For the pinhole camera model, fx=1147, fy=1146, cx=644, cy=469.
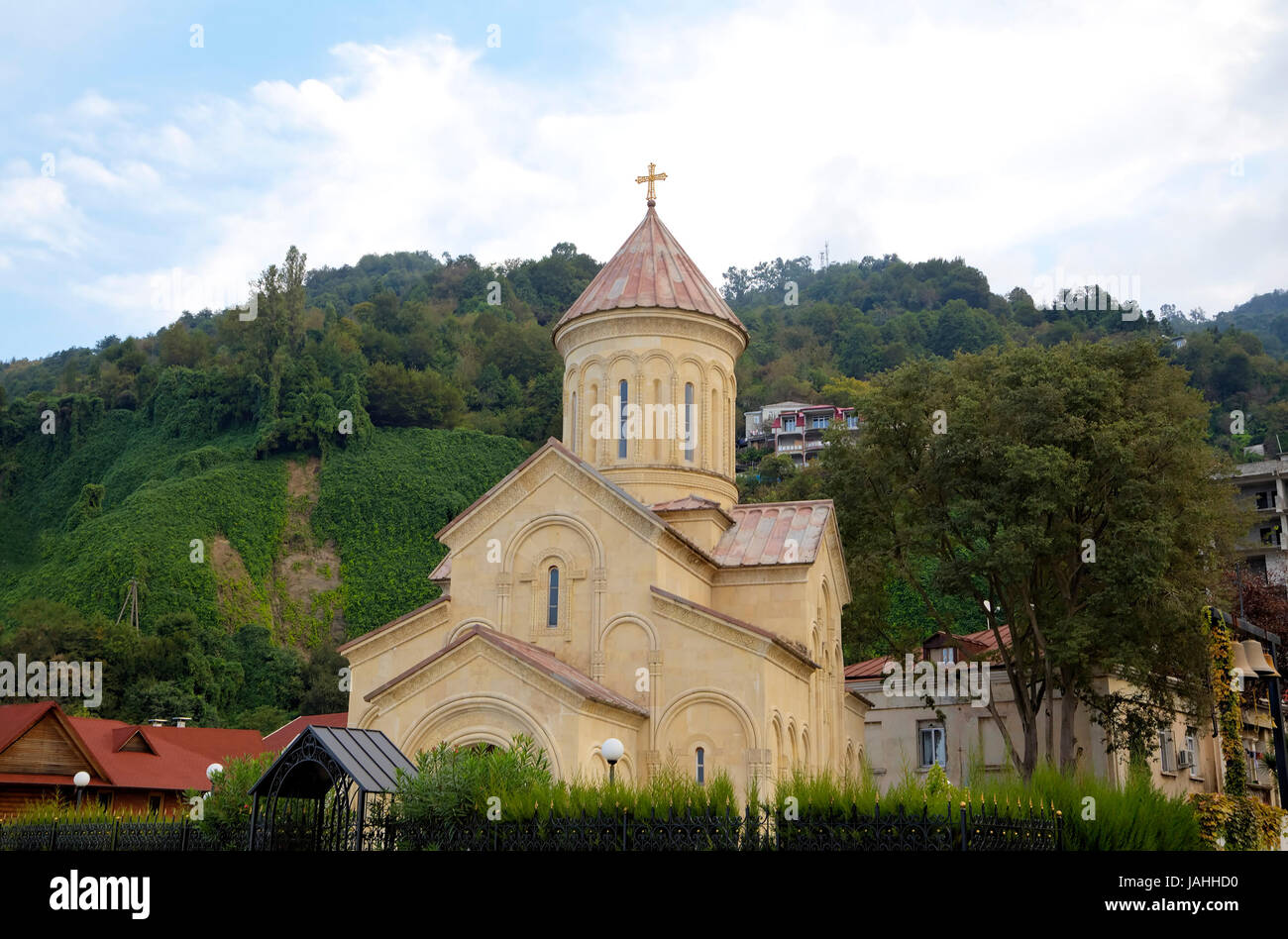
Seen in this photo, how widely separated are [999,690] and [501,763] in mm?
20798

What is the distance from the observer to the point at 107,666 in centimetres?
4531

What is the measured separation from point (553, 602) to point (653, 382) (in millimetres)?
6280

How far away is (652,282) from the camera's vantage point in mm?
24875

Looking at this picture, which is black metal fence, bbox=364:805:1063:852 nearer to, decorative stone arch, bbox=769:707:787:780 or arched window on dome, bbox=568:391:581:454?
decorative stone arch, bbox=769:707:787:780

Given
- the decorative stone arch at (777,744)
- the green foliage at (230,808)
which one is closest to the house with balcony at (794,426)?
the decorative stone arch at (777,744)

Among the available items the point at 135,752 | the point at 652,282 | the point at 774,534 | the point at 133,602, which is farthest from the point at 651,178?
the point at 133,602

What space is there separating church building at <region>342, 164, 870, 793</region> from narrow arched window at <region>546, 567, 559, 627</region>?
24mm

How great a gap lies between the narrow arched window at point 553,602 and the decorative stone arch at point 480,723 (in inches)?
118

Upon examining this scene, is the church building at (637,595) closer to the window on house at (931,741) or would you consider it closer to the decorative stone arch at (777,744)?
the decorative stone arch at (777,744)

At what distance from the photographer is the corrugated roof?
22.2 m

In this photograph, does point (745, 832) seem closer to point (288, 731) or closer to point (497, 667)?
point (497, 667)

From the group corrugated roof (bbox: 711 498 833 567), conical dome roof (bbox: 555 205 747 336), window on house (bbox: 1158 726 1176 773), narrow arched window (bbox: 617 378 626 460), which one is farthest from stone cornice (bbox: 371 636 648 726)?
window on house (bbox: 1158 726 1176 773)

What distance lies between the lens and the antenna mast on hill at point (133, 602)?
5035 centimetres

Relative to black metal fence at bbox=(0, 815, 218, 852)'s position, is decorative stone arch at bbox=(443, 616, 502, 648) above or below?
above
